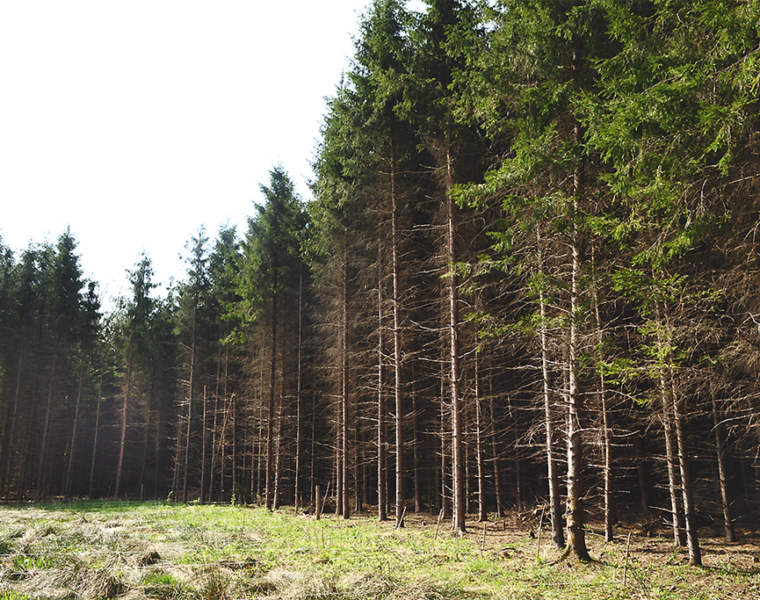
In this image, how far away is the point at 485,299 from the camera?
14852 millimetres

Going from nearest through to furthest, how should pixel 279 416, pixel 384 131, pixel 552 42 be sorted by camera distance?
pixel 552 42, pixel 384 131, pixel 279 416

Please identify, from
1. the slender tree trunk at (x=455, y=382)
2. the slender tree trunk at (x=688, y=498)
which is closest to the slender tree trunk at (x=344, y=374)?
the slender tree trunk at (x=455, y=382)

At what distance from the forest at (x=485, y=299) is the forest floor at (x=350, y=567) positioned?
890mm

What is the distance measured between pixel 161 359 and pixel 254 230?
16168 millimetres

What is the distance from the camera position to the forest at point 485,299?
739cm

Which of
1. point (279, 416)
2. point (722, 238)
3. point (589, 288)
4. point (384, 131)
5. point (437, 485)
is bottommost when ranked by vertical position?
point (437, 485)

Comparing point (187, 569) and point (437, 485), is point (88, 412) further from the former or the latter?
point (187, 569)

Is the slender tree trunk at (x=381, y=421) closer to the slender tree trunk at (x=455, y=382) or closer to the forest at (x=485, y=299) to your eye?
the forest at (x=485, y=299)

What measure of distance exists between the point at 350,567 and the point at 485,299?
9.05m

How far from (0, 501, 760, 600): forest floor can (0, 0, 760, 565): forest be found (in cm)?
89

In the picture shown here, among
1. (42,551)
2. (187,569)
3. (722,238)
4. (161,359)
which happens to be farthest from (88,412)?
(722,238)

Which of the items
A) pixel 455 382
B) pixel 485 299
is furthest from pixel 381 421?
pixel 485 299

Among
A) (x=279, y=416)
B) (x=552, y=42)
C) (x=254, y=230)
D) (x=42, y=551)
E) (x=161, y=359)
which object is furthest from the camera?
(x=161, y=359)

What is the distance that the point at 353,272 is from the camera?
20125mm
